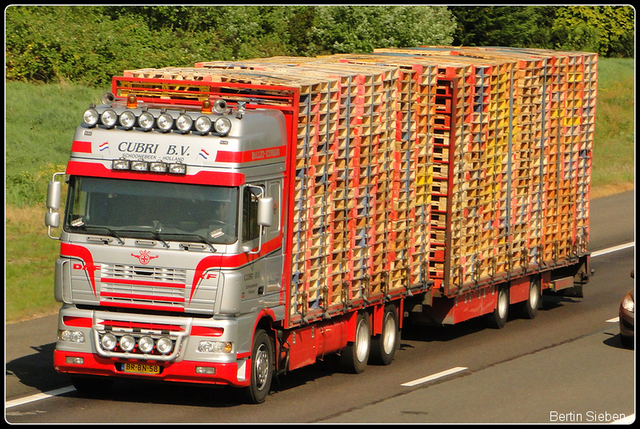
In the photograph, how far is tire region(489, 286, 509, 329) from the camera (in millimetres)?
21547

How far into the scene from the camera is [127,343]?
14.0 metres

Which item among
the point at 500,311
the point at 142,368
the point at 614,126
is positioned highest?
the point at 142,368

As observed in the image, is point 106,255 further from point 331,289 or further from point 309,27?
point 309,27

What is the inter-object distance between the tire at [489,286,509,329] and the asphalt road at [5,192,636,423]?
19cm

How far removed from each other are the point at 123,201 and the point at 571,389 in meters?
6.83

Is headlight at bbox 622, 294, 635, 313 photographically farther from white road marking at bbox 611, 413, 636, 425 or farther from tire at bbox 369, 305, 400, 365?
white road marking at bbox 611, 413, 636, 425

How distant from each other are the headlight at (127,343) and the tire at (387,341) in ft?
16.6

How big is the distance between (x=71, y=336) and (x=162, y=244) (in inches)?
68.2

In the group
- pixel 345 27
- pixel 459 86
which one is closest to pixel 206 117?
pixel 459 86

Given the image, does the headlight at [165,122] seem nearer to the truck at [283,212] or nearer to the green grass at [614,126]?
A: the truck at [283,212]

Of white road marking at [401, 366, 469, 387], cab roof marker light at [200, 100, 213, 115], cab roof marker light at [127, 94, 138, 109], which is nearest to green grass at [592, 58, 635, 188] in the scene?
white road marking at [401, 366, 469, 387]

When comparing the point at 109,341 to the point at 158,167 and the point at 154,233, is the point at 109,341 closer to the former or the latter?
the point at 154,233

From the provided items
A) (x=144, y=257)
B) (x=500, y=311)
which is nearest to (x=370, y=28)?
Answer: (x=500, y=311)

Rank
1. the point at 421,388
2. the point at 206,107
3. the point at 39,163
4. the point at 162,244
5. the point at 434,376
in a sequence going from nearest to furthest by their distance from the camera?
1. the point at 162,244
2. the point at 206,107
3. the point at 421,388
4. the point at 434,376
5. the point at 39,163
